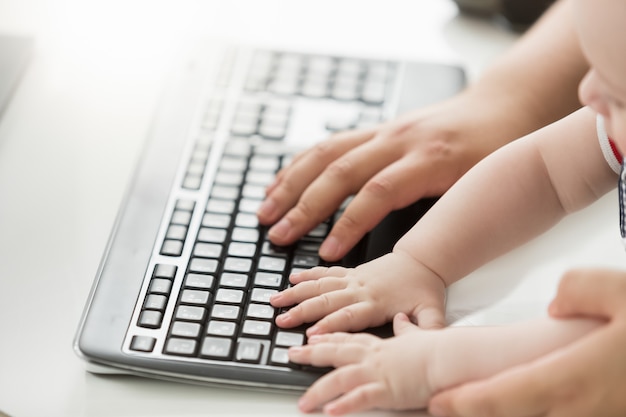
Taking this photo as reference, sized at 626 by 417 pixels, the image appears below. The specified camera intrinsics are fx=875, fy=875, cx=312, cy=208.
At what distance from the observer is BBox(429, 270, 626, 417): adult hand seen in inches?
16.4

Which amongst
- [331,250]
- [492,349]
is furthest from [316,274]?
[492,349]

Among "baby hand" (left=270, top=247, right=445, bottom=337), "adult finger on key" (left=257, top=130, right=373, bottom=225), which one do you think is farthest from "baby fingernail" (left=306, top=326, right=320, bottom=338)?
"adult finger on key" (left=257, top=130, right=373, bottom=225)

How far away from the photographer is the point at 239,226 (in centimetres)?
60

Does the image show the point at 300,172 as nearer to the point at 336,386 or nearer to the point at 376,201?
the point at 376,201

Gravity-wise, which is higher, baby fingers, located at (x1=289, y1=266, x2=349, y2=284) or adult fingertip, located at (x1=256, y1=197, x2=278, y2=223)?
adult fingertip, located at (x1=256, y1=197, x2=278, y2=223)

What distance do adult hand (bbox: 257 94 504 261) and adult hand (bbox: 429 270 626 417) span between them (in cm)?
17

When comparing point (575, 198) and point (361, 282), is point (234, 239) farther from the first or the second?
point (575, 198)

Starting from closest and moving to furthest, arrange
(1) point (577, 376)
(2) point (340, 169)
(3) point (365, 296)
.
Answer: (1) point (577, 376) < (3) point (365, 296) < (2) point (340, 169)

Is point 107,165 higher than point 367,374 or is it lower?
higher

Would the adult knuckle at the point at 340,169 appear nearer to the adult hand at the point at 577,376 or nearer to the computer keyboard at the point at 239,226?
the computer keyboard at the point at 239,226

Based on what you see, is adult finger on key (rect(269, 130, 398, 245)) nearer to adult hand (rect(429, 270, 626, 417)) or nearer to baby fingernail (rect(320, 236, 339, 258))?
baby fingernail (rect(320, 236, 339, 258))

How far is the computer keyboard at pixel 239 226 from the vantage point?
50cm

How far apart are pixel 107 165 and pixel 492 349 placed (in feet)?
1.17

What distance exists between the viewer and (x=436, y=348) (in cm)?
46
